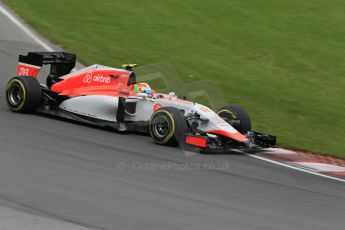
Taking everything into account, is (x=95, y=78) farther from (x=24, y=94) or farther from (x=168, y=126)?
(x=168, y=126)

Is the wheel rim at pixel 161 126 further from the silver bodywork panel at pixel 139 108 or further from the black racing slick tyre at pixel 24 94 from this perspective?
the black racing slick tyre at pixel 24 94

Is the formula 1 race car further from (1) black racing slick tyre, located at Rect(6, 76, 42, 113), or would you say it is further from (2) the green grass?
(2) the green grass

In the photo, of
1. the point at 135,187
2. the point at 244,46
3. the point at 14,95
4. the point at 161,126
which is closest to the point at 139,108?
the point at 161,126

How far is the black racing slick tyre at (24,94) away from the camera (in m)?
11.4

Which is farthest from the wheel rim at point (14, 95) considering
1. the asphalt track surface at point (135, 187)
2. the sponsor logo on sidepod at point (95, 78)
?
the sponsor logo on sidepod at point (95, 78)

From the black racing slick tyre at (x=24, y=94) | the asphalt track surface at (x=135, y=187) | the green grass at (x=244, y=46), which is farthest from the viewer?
the green grass at (x=244, y=46)

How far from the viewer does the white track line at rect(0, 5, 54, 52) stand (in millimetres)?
16870

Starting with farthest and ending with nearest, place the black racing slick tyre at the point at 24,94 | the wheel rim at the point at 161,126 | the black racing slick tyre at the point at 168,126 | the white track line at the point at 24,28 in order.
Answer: the white track line at the point at 24,28 → the black racing slick tyre at the point at 24,94 → the wheel rim at the point at 161,126 → the black racing slick tyre at the point at 168,126

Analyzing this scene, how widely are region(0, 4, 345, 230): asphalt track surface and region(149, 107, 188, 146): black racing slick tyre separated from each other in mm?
149

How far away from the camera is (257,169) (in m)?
10.0

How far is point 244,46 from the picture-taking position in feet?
62.4

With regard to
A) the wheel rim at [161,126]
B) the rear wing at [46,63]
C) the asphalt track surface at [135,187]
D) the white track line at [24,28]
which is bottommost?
the asphalt track surface at [135,187]

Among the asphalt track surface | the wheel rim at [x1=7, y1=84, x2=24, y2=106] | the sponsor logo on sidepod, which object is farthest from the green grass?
the wheel rim at [x1=7, y1=84, x2=24, y2=106]

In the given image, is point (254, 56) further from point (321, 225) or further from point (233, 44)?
point (321, 225)
